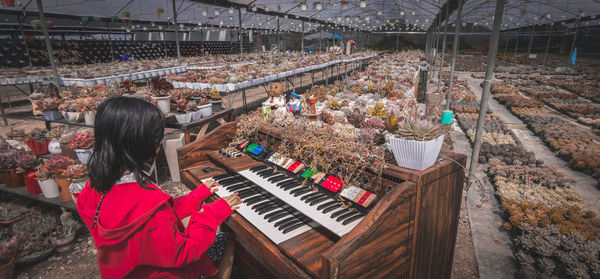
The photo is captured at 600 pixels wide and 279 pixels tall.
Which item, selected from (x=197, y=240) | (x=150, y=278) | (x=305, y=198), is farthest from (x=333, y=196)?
(x=150, y=278)

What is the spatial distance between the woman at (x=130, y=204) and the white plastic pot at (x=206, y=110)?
3990 mm

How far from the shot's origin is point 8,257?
2.96 meters

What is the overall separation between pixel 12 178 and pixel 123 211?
177 inches

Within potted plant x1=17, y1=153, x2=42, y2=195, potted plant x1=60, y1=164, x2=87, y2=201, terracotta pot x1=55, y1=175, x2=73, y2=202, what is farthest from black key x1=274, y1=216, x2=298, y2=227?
potted plant x1=17, y1=153, x2=42, y2=195

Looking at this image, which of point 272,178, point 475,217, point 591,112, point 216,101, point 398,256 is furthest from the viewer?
point 591,112

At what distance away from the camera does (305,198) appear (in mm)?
1995

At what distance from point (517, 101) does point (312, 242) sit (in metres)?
11.5

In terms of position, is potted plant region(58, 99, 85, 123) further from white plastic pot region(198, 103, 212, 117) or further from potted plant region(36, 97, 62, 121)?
white plastic pot region(198, 103, 212, 117)

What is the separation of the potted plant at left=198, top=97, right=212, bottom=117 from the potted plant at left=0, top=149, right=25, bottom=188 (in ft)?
8.59

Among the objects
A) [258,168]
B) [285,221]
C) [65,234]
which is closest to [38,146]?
[65,234]

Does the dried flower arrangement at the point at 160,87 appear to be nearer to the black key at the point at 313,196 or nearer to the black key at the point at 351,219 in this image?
the black key at the point at 313,196

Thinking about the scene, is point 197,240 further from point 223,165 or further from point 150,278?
point 223,165

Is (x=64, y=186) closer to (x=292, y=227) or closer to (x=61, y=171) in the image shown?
(x=61, y=171)

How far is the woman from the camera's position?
4.32 feet
